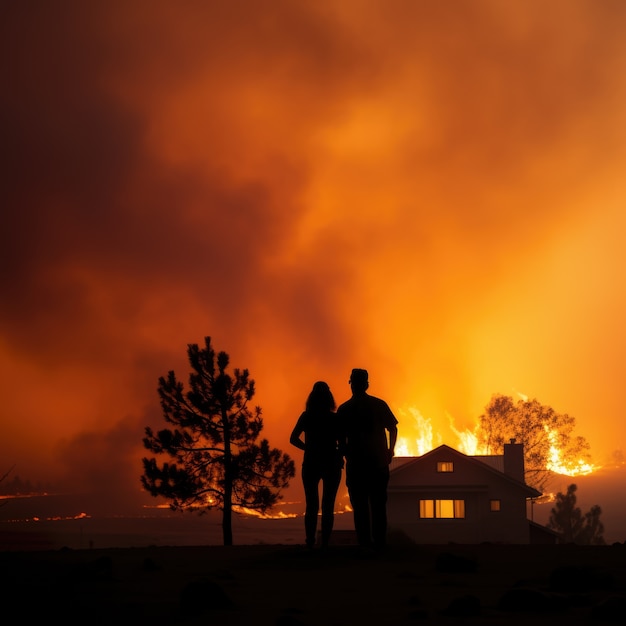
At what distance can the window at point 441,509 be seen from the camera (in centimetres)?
5756

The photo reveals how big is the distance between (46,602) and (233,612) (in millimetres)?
1622

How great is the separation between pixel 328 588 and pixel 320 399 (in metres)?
4.24

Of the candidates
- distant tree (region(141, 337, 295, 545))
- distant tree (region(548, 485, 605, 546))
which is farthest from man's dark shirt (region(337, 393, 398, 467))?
distant tree (region(548, 485, 605, 546))

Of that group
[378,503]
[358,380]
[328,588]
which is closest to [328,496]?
[378,503]

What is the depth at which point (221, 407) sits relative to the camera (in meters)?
42.4

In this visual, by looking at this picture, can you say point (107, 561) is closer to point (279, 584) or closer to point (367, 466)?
point (279, 584)

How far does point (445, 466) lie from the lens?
5838cm

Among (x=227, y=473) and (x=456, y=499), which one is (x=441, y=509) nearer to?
(x=456, y=499)

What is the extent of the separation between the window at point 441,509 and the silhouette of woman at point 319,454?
147 feet

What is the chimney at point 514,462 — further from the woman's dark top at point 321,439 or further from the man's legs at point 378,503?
the woman's dark top at point 321,439

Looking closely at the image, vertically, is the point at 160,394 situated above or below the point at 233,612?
above

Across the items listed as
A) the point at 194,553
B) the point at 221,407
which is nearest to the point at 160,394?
the point at 221,407

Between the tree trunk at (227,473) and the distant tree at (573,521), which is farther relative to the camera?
the distant tree at (573,521)

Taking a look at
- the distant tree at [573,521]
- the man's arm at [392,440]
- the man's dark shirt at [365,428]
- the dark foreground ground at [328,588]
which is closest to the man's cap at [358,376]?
the man's dark shirt at [365,428]
